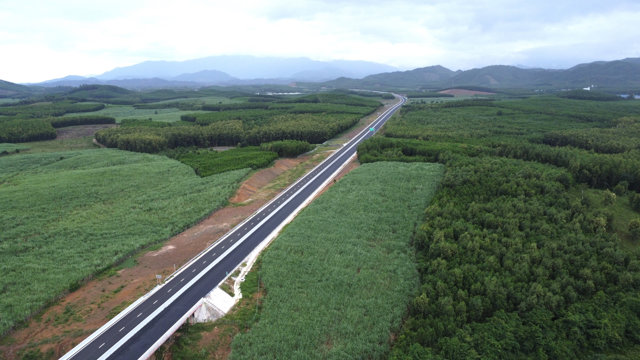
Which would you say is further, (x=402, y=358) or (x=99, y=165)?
(x=99, y=165)

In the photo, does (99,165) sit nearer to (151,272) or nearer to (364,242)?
(151,272)

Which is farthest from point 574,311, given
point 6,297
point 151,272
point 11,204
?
point 11,204

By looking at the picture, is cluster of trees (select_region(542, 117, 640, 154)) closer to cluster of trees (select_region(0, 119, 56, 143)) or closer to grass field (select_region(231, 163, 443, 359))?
grass field (select_region(231, 163, 443, 359))

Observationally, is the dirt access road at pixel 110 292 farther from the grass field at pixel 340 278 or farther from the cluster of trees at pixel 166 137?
the cluster of trees at pixel 166 137

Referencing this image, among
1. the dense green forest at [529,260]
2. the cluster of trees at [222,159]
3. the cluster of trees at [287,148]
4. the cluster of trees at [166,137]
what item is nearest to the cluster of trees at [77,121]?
the cluster of trees at [166,137]

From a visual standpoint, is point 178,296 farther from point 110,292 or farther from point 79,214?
point 79,214

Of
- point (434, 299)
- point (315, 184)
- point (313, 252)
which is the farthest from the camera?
point (315, 184)

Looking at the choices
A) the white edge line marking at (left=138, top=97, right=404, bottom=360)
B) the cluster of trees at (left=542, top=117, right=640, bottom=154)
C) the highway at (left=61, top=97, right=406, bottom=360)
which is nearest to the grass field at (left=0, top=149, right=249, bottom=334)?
the highway at (left=61, top=97, right=406, bottom=360)
